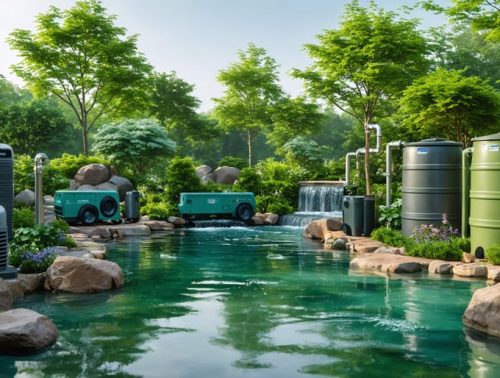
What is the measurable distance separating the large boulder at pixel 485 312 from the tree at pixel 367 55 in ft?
41.7

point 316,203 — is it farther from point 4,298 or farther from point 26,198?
point 4,298

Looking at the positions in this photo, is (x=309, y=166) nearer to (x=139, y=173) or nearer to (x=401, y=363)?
(x=139, y=173)

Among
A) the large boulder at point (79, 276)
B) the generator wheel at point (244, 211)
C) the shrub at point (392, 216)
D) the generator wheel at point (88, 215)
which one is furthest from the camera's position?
the generator wheel at point (244, 211)

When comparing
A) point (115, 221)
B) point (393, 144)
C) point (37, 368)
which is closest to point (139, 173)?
point (115, 221)

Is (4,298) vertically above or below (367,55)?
below

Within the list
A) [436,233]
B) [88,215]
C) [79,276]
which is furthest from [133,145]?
[79,276]

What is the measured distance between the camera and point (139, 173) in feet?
91.5

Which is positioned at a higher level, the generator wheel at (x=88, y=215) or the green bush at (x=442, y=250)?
the generator wheel at (x=88, y=215)

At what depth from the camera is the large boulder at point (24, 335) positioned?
17.2 ft

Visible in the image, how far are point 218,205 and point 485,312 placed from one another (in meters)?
14.9

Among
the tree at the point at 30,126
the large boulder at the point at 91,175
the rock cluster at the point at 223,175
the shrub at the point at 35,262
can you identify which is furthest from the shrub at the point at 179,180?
the tree at the point at 30,126

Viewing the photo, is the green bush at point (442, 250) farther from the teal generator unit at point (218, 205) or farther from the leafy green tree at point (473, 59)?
the leafy green tree at point (473, 59)

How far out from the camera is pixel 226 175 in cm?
3170

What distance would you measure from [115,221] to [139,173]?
9.81 m
